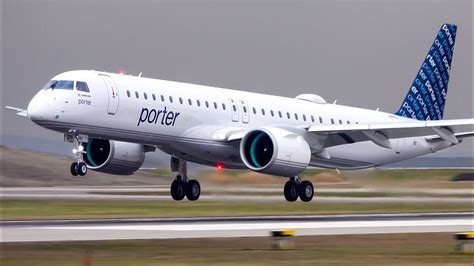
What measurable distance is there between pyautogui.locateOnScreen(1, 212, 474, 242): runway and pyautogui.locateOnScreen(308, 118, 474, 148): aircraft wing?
4368 mm

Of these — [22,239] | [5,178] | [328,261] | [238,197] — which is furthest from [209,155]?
[5,178]

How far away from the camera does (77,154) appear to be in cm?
3641

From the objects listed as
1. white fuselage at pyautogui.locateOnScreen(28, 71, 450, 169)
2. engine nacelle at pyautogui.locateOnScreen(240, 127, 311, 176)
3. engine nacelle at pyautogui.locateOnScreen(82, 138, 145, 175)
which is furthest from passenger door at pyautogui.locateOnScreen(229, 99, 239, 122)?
engine nacelle at pyautogui.locateOnScreen(82, 138, 145, 175)

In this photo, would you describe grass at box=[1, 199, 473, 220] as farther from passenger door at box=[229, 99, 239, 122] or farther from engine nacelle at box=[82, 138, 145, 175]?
passenger door at box=[229, 99, 239, 122]

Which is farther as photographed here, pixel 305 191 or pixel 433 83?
pixel 433 83

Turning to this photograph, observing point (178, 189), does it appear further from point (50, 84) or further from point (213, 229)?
point (213, 229)

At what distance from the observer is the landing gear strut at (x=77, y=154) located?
3547cm

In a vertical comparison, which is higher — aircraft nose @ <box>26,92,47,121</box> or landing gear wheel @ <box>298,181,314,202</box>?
aircraft nose @ <box>26,92,47,121</box>

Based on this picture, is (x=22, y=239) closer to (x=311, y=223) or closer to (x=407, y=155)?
(x=311, y=223)

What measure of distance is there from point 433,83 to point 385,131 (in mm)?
9265

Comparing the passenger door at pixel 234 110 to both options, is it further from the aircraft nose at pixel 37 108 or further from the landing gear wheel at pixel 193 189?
the aircraft nose at pixel 37 108

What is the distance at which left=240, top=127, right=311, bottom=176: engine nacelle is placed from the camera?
39.8m

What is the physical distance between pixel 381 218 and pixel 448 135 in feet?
23.2

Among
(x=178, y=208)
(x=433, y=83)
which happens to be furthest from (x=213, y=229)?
(x=433, y=83)
